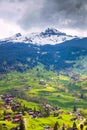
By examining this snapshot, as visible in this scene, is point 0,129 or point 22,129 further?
point 0,129

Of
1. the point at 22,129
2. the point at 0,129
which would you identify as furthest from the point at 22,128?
the point at 0,129

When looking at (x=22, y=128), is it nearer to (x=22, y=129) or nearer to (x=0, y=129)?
(x=22, y=129)
